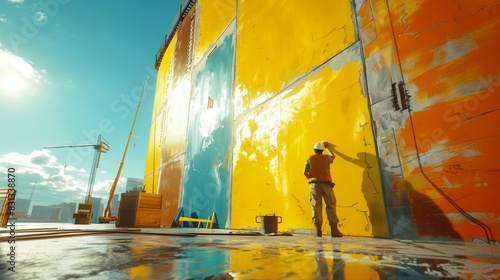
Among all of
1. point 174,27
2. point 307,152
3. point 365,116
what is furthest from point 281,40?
point 174,27

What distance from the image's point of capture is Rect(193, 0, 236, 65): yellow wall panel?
8414 millimetres

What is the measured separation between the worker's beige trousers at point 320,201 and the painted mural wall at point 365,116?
0.22 meters

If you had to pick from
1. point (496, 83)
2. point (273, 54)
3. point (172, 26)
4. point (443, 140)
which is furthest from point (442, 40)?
point (172, 26)

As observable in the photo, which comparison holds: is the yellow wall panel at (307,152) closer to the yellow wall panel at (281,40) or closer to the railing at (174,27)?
the yellow wall panel at (281,40)

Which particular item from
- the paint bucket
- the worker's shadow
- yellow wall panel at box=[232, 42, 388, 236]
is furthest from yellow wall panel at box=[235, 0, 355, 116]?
the paint bucket

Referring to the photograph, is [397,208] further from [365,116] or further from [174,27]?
[174,27]

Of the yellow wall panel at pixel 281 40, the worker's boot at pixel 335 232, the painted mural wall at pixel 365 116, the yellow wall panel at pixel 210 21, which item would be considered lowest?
the worker's boot at pixel 335 232

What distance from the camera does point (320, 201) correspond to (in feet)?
11.8

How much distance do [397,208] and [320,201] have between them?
1015 mm

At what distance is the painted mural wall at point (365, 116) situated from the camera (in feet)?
8.39

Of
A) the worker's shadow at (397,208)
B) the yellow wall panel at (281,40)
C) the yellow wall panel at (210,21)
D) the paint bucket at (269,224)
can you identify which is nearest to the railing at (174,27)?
the yellow wall panel at (210,21)

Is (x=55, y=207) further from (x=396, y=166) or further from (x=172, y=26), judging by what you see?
(x=396, y=166)

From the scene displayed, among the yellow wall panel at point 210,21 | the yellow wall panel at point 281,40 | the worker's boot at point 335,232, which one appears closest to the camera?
the worker's boot at point 335,232

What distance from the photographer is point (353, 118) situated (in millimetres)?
3664
